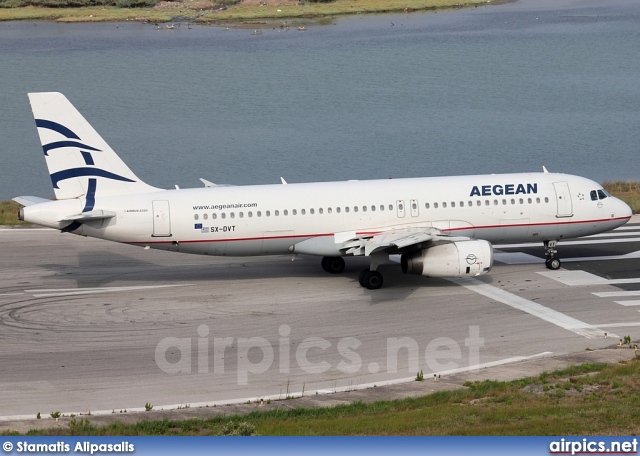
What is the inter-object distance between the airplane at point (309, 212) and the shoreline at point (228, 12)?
276 ft

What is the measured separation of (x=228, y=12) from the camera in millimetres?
123875

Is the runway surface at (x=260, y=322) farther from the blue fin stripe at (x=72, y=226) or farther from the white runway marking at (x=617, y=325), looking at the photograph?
the blue fin stripe at (x=72, y=226)

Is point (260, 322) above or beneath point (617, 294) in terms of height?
beneath

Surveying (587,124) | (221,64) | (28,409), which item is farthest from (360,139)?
(28,409)

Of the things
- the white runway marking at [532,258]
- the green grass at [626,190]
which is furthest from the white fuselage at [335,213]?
the green grass at [626,190]

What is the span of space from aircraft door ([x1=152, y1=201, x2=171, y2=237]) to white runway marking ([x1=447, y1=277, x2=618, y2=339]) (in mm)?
10725

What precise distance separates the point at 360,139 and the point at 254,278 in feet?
130

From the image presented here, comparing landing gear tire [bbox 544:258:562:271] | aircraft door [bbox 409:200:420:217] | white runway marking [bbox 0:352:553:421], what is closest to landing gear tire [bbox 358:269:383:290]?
aircraft door [bbox 409:200:420:217]

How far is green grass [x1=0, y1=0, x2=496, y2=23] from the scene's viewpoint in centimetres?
12288

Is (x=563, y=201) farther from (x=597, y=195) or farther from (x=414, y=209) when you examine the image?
(x=414, y=209)

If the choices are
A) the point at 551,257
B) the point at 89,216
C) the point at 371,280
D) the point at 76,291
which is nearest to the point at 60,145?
the point at 89,216

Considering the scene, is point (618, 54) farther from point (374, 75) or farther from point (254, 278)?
point (254, 278)

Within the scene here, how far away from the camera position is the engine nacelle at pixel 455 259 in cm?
3584

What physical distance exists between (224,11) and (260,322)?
95882mm
